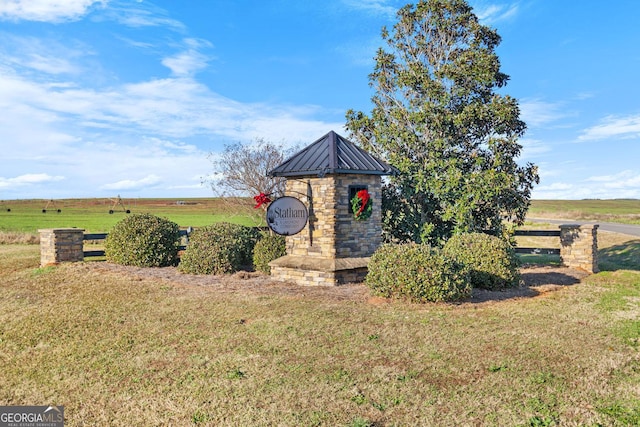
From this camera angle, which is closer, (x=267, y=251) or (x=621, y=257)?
(x=267, y=251)

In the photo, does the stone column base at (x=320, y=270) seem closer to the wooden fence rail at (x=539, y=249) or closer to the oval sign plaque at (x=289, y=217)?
the oval sign plaque at (x=289, y=217)

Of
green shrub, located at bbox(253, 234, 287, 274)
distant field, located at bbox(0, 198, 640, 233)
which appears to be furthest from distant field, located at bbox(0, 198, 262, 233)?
green shrub, located at bbox(253, 234, 287, 274)

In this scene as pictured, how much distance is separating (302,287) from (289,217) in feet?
6.26

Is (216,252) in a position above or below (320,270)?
above

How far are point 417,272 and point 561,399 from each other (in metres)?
4.57

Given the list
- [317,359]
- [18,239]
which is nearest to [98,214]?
[18,239]

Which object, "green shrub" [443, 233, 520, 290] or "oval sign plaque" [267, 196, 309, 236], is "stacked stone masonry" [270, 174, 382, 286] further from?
"green shrub" [443, 233, 520, 290]

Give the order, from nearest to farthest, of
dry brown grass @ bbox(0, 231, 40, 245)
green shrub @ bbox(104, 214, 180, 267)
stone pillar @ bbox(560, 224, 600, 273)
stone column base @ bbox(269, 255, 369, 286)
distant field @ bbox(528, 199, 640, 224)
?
stone column base @ bbox(269, 255, 369, 286)
green shrub @ bbox(104, 214, 180, 267)
stone pillar @ bbox(560, 224, 600, 273)
dry brown grass @ bbox(0, 231, 40, 245)
distant field @ bbox(528, 199, 640, 224)

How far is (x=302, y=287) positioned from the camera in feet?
39.7

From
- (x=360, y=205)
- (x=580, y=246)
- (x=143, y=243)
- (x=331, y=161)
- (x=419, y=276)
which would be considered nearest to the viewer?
(x=419, y=276)

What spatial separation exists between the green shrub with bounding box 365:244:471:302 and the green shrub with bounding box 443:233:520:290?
1.54 metres

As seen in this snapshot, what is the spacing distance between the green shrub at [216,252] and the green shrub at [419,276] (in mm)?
5172

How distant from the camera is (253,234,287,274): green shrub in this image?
14000 mm

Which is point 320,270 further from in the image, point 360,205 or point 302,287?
point 360,205
